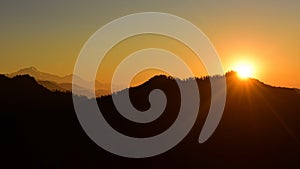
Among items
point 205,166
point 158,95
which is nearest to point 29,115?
point 158,95

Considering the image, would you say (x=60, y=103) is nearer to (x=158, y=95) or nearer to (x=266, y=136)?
(x=158, y=95)

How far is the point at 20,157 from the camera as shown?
78.1 metres

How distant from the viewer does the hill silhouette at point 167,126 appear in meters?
74.5

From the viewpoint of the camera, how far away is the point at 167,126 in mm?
82375

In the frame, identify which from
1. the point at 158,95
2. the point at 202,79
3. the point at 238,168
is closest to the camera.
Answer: the point at 238,168

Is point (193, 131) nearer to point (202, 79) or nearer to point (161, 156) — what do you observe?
point (161, 156)

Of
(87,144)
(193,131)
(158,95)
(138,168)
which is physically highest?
(158,95)

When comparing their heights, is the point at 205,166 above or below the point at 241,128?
below

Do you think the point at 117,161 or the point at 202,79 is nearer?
the point at 117,161

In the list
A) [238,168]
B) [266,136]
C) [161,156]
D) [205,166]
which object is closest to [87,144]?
[161,156]

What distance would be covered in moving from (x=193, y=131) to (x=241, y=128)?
386 inches

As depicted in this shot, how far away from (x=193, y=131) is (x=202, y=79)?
19.8 meters

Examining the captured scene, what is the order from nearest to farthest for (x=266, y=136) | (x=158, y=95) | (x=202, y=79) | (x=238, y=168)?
1. (x=238, y=168)
2. (x=266, y=136)
3. (x=158, y=95)
4. (x=202, y=79)

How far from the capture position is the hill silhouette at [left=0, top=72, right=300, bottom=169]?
74.5m
